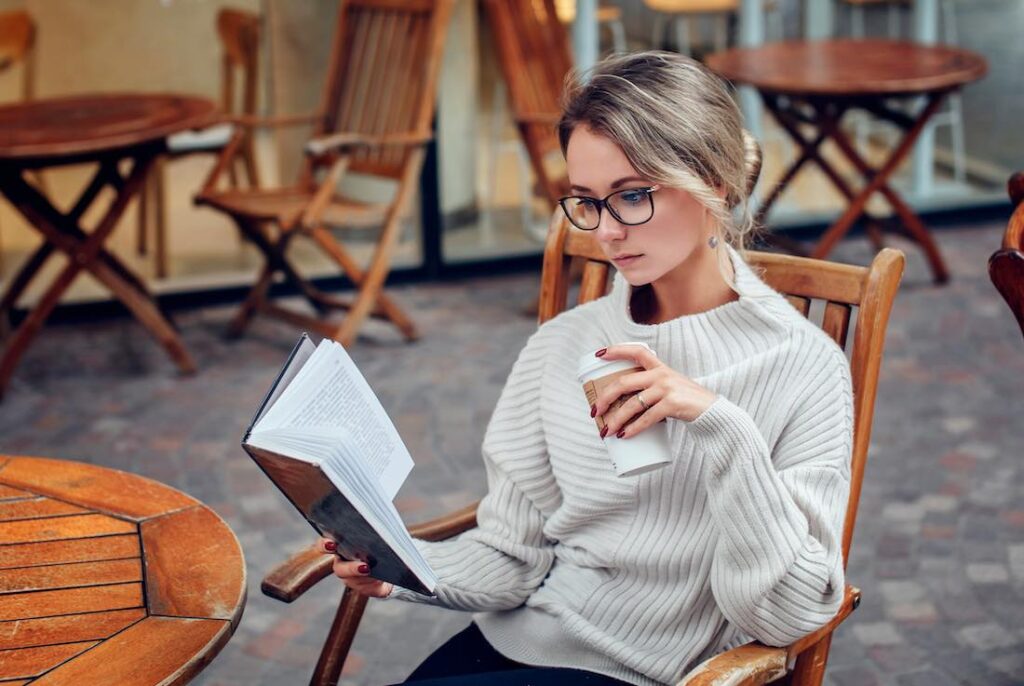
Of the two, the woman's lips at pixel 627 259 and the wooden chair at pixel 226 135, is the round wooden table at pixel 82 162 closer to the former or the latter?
the wooden chair at pixel 226 135

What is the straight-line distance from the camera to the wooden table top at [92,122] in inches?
172

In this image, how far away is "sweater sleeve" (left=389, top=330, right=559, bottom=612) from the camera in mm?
1950

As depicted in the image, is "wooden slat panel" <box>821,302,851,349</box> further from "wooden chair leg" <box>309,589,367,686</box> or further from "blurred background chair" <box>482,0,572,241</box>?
"blurred background chair" <box>482,0,572,241</box>

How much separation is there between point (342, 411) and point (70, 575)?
1.66 feet

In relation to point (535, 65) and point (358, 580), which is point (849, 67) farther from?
point (358, 580)

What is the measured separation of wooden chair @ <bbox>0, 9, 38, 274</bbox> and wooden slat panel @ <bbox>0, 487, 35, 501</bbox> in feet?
12.1

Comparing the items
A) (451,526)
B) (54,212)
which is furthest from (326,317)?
(451,526)

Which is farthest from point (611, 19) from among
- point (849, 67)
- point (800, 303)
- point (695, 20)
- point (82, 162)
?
point (800, 303)

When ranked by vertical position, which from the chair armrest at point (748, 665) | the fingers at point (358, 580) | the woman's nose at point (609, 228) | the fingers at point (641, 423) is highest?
the woman's nose at point (609, 228)

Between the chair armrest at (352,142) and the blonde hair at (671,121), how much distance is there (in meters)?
3.01

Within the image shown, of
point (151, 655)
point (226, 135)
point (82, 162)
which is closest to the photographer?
point (151, 655)

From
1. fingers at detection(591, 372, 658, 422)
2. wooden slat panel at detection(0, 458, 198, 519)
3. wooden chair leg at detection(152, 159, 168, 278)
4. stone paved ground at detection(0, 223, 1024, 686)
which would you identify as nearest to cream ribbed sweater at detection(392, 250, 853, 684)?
fingers at detection(591, 372, 658, 422)

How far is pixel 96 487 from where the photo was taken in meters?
2.04

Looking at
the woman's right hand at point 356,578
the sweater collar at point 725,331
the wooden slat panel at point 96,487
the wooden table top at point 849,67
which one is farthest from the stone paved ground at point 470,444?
the sweater collar at point 725,331
